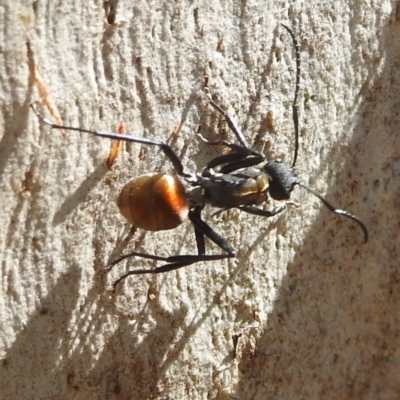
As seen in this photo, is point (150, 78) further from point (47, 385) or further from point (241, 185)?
point (47, 385)

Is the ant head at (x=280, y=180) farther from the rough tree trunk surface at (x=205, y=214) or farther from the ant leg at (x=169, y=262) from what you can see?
the ant leg at (x=169, y=262)

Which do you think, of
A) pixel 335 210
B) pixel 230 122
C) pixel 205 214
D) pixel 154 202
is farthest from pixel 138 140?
pixel 335 210

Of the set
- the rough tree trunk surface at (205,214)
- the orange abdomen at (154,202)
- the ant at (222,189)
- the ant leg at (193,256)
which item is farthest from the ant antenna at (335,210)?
the orange abdomen at (154,202)

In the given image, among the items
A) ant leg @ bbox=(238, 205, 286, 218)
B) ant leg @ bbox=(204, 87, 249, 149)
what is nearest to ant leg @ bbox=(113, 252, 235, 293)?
ant leg @ bbox=(238, 205, 286, 218)

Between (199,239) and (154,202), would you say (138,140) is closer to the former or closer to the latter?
(154,202)

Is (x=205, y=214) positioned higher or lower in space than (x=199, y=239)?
higher

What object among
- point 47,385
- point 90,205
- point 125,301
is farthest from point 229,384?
point 90,205

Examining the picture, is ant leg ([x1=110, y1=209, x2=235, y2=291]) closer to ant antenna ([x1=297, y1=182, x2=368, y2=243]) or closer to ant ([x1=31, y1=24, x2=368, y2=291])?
ant ([x1=31, y1=24, x2=368, y2=291])


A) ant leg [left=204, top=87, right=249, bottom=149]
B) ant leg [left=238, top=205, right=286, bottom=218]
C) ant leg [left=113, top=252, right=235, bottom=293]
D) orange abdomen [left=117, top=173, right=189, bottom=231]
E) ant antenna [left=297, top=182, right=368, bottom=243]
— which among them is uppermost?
ant leg [left=204, top=87, right=249, bottom=149]
